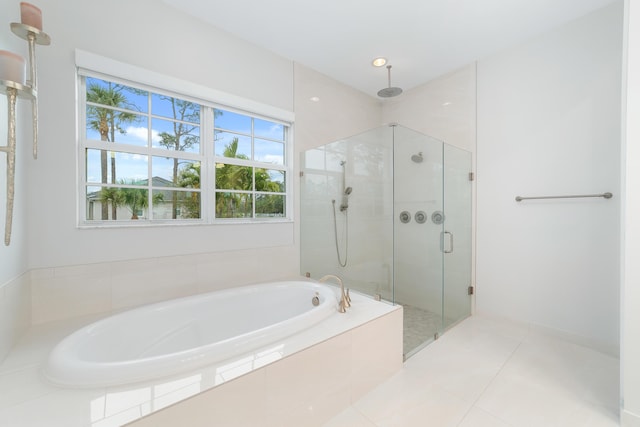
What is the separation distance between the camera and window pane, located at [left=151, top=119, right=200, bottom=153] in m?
1.97

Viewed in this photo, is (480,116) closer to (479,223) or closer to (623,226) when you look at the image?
(479,223)

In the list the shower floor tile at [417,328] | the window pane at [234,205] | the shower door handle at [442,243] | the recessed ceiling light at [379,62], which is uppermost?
the recessed ceiling light at [379,62]

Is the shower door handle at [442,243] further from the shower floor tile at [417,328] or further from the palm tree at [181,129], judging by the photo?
the palm tree at [181,129]

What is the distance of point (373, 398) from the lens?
4.96ft

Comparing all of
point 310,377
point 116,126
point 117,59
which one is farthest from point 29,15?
point 310,377

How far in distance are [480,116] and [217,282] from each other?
292 cm

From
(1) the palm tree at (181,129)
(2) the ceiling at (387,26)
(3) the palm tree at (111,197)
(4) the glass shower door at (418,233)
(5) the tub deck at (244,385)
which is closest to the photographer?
(5) the tub deck at (244,385)

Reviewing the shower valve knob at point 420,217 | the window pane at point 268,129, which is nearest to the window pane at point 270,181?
the window pane at point 268,129

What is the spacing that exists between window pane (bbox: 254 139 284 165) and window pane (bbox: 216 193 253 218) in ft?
1.32

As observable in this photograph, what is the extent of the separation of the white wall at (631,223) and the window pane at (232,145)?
8.18 ft

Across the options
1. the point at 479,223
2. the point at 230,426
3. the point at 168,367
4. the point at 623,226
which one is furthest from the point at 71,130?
the point at 479,223

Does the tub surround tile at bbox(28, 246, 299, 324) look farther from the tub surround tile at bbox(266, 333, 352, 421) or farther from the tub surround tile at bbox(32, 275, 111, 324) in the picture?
the tub surround tile at bbox(266, 333, 352, 421)

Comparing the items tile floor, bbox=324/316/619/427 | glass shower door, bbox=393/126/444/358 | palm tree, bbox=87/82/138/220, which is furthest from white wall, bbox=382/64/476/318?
palm tree, bbox=87/82/138/220

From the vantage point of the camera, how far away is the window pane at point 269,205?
2.49 meters
